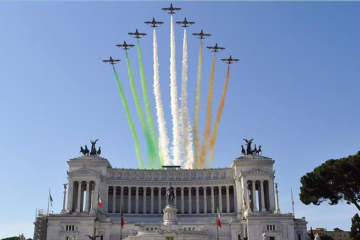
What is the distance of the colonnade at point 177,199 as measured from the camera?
107938 millimetres

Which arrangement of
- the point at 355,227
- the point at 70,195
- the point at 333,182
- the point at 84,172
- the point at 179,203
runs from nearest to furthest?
the point at 355,227 < the point at 333,182 < the point at 70,195 < the point at 84,172 < the point at 179,203

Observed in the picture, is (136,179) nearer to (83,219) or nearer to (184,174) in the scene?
(184,174)

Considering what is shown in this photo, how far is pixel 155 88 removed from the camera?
371ft

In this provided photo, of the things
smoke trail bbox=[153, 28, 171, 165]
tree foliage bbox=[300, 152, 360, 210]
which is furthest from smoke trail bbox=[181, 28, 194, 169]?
tree foliage bbox=[300, 152, 360, 210]

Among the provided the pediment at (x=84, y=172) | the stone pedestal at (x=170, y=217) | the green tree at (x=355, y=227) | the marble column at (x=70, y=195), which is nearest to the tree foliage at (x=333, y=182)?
the green tree at (x=355, y=227)

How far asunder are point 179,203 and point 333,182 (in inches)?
1662

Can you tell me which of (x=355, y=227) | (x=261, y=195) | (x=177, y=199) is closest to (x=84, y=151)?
(x=177, y=199)

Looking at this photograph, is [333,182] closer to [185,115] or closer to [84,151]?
[185,115]

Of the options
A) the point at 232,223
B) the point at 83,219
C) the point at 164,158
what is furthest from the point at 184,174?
the point at 83,219

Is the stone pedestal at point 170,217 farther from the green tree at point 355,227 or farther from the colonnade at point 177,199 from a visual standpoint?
the green tree at point 355,227

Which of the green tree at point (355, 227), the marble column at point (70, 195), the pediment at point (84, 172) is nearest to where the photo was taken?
the green tree at point (355, 227)

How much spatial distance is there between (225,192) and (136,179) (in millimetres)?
22658

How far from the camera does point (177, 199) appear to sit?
367ft

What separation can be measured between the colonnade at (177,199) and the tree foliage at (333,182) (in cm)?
2635
